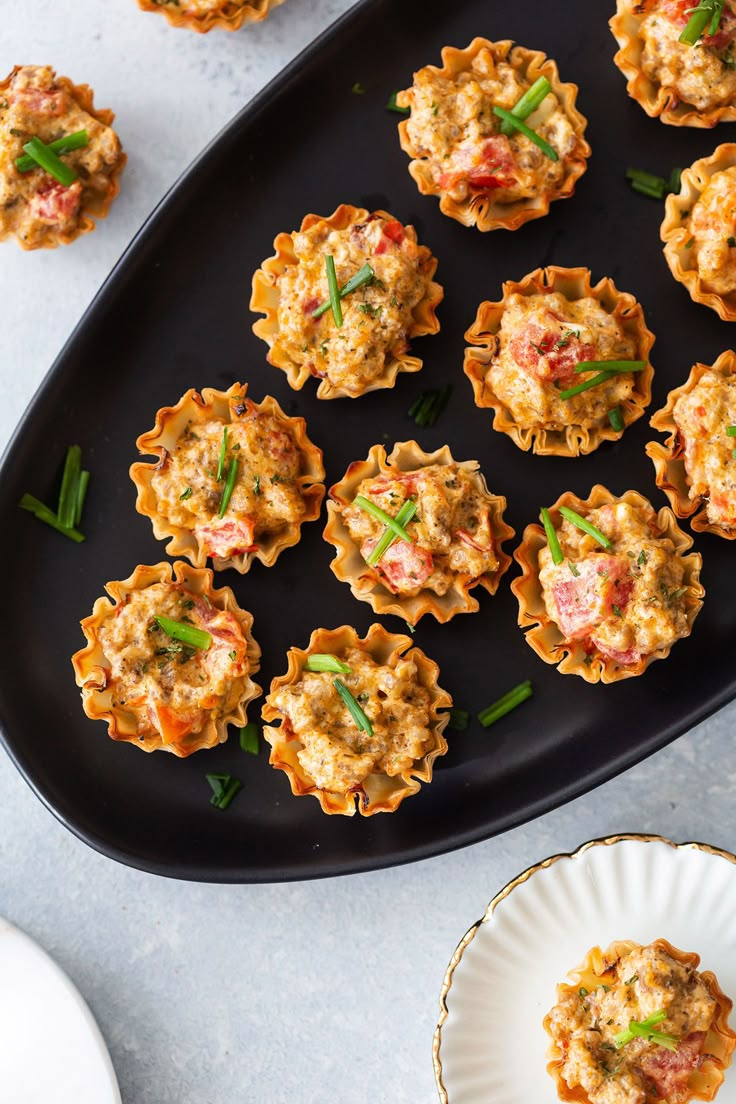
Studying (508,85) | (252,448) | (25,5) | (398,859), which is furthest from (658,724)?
(25,5)

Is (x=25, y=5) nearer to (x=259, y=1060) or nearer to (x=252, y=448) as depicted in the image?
(x=252, y=448)


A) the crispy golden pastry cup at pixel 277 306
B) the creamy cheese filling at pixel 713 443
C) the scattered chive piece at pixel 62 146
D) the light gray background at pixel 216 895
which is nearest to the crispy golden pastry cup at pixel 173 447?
the crispy golden pastry cup at pixel 277 306

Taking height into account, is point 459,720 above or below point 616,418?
below

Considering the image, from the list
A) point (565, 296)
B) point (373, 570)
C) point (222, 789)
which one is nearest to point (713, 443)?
point (565, 296)

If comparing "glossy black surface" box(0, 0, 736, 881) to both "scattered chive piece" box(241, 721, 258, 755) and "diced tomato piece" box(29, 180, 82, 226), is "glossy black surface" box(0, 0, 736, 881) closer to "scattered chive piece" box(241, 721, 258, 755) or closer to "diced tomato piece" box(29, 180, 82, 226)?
"scattered chive piece" box(241, 721, 258, 755)

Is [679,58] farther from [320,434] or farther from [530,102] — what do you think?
[320,434]

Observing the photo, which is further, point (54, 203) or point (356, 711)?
point (54, 203)

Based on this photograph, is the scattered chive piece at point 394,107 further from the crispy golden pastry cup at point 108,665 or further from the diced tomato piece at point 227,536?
the crispy golden pastry cup at point 108,665
